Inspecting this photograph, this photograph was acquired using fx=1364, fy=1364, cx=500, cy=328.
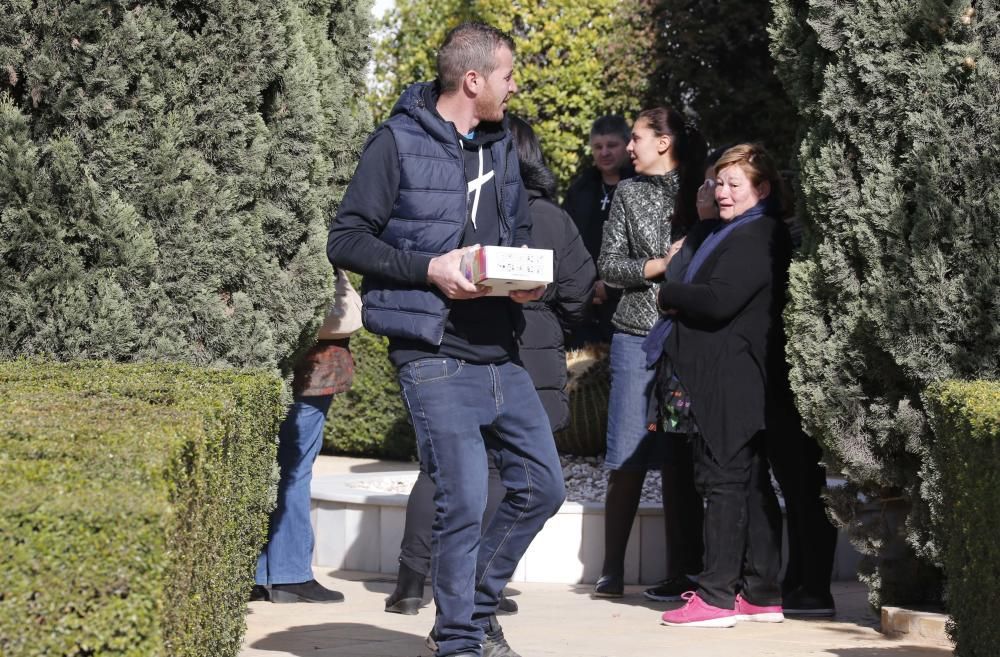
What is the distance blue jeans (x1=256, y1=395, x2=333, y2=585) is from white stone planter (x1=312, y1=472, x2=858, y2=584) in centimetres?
87

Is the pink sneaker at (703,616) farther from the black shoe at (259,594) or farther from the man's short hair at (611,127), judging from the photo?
the man's short hair at (611,127)

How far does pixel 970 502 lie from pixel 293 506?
331cm

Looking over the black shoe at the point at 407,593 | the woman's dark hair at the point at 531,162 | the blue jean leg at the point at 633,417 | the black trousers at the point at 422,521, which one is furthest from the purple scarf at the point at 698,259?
the black shoe at the point at 407,593

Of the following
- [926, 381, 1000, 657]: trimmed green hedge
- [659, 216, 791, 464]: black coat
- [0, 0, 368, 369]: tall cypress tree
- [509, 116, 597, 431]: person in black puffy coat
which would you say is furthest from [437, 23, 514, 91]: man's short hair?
[926, 381, 1000, 657]: trimmed green hedge

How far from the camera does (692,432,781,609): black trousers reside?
5746 mm

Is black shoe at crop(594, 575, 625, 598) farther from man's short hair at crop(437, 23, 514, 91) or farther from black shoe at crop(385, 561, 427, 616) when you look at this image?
man's short hair at crop(437, 23, 514, 91)

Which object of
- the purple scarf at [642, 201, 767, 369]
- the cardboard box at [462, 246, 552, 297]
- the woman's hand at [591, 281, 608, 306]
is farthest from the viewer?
the woman's hand at [591, 281, 608, 306]

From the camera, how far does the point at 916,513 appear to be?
17.3 feet

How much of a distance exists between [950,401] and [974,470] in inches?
15.4

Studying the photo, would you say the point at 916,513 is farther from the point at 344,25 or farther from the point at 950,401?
the point at 344,25

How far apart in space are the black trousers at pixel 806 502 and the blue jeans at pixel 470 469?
1.70m

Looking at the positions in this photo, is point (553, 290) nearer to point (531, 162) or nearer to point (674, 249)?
point (531, 162)

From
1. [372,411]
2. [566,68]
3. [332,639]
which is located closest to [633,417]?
[332,639]

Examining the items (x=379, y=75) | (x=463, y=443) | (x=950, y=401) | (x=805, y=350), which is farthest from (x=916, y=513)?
(x=379, y=75)
